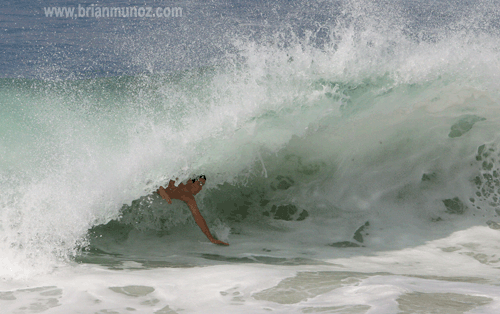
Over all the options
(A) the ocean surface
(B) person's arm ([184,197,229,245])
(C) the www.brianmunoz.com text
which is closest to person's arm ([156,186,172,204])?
(A) the ocean surface

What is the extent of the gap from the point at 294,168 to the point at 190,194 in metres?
1.62

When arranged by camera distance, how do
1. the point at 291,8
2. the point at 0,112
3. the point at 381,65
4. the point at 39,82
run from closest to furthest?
the point at 381,65
the point at 0,112
the point at 39,82
the point at 291,8

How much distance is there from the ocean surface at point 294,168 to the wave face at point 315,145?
0.07 feet

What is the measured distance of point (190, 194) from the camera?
576cm

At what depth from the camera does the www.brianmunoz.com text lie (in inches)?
627

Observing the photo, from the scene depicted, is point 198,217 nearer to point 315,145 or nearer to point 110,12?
point 315,145

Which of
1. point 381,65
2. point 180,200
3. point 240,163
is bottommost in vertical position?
point 180,200

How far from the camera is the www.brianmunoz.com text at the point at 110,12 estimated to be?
627 inches

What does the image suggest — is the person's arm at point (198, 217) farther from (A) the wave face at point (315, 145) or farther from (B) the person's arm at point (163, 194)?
(B) the person's arm at point (163, 194)

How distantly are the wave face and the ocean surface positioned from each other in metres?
0.02

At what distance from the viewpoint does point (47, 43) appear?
1486 centimetres

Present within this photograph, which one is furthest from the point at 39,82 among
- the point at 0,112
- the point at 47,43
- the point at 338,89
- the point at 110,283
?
the point at 110,283

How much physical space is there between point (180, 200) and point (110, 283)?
2153 millimetres

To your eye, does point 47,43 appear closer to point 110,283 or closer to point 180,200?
point 180,200
